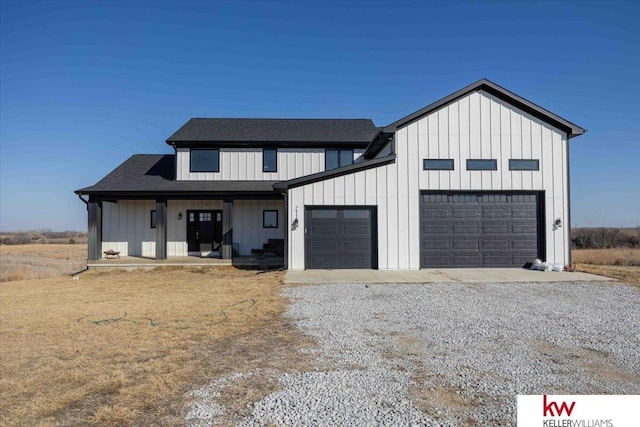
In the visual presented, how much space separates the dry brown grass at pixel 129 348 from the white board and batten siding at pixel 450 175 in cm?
497

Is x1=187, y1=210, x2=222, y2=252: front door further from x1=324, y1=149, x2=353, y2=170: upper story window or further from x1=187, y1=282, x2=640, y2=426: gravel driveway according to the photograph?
x1=187, y1=282, x2=640, y2=426: gravel driveway

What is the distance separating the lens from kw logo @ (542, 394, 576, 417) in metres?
3.52

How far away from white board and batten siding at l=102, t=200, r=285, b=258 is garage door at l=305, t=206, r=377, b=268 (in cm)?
421

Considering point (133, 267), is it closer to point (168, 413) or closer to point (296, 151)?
point (296, 151)

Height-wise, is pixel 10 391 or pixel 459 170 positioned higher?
pixel 459 170

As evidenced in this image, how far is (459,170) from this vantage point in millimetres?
14500

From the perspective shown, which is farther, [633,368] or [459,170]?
[459,170]

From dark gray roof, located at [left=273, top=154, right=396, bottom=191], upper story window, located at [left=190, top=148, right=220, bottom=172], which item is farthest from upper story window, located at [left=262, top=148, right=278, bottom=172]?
dark gray roof, located at [left=273, top=154, right=396, bottom=191]

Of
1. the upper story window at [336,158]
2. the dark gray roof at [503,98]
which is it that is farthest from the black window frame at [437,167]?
the upper story window at [336,158]

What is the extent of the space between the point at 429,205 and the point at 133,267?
1188 cm


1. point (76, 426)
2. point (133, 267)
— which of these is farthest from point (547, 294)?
point (133, 267)

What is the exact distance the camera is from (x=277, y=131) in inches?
771

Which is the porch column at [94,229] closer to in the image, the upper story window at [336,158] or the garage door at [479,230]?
the upper story window at [336,158]

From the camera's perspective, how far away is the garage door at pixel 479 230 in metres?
14.4
